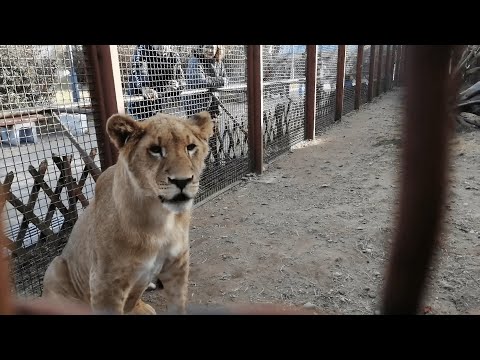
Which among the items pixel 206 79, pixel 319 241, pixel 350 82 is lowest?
pixel 319 241

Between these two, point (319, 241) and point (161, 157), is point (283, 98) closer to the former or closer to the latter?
point (319, 241)

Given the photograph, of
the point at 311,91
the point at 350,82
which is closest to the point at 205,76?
the point at 311,91

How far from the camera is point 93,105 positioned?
3.52m

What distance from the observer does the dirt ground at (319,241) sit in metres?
3.03

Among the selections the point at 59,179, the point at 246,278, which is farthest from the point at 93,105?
the point at 246,278

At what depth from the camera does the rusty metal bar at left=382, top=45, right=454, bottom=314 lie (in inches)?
20.3

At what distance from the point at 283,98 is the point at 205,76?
3131 millimetres

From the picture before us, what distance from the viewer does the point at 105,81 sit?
11.4ft

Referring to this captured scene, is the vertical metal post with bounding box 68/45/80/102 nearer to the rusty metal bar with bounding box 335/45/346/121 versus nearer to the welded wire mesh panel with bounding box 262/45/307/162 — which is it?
the welded wire mesh panel with bounding box 262/45/307/162

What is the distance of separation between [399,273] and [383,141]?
27.4 ft

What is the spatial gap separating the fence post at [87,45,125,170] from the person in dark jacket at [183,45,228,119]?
1.46 meters

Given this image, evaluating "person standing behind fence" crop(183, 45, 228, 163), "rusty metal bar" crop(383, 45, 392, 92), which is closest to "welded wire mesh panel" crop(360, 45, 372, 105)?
"rusty metal bar" crop(383, 45, 392, 92)

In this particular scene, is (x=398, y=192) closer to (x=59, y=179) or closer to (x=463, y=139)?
(x=59, y=179)

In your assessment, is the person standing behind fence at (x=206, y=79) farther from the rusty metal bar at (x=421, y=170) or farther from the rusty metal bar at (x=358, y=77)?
Answer: the rusty metal bar at (x=358, y=77)
